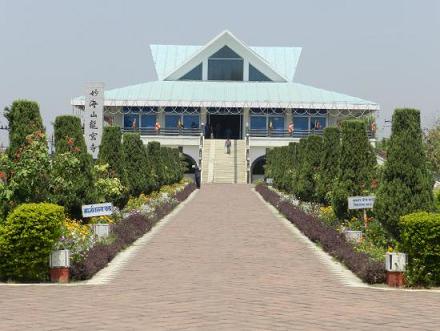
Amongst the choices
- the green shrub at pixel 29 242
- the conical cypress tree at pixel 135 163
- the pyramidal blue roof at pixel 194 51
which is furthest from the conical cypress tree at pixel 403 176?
the pyramidal blue roof at pixel 194 51

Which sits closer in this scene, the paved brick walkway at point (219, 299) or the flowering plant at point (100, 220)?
the paved brick walkway at point (219, 299)

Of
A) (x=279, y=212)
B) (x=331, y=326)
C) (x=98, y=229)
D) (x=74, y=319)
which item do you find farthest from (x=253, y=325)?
(x=279, y=212)

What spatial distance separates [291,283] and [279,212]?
15.7 m

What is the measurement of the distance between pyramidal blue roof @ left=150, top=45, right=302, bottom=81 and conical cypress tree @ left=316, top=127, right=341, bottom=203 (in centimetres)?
5262

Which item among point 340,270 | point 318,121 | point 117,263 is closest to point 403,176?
point 340,270

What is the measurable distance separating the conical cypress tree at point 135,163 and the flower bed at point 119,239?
0.82 meters

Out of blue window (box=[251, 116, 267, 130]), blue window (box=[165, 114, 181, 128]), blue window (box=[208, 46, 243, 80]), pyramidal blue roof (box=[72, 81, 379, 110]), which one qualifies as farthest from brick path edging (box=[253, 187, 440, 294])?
blue window (box=[208, 46, 243, 80])

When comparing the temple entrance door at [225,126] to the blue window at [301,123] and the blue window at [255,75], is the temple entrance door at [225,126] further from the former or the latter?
the blue window at [301,123]

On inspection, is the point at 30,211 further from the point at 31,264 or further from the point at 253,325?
the point at 253,325

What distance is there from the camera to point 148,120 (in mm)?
66875

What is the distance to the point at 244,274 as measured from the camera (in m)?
12.4

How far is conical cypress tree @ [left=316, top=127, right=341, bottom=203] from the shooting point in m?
23.2

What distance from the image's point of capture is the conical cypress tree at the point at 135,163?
2775 cm

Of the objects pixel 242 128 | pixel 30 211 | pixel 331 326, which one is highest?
pixel 242 128
